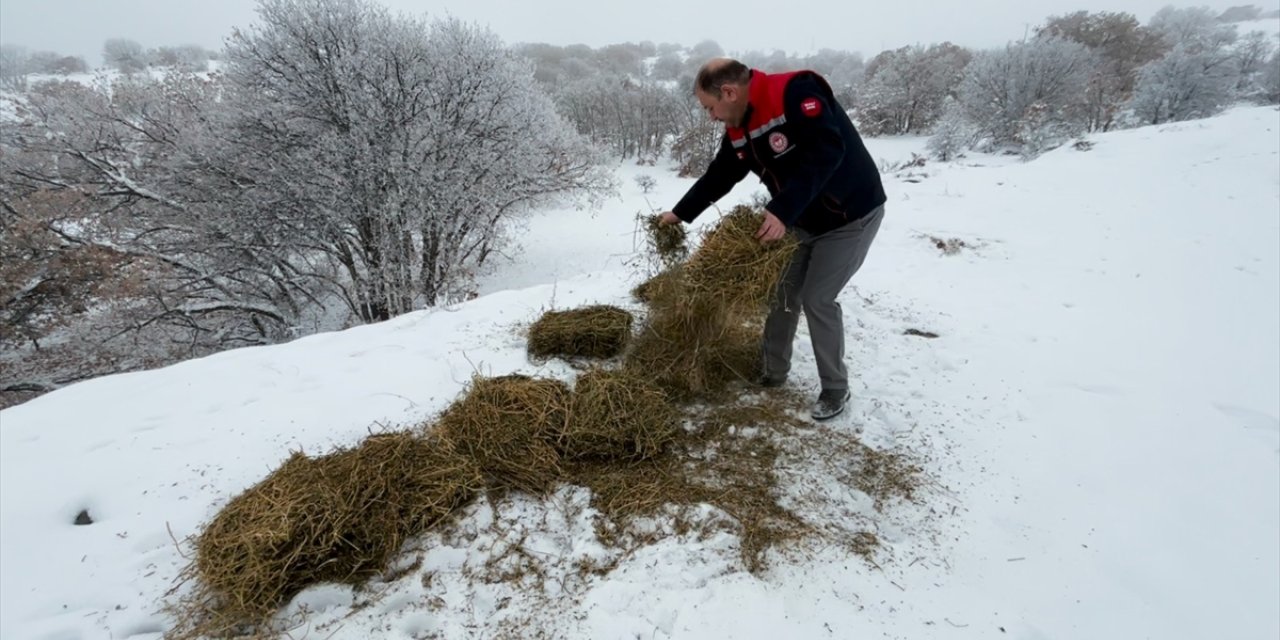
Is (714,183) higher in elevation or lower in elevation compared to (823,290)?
higher

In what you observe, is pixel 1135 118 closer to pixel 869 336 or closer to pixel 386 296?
pixel 869 336

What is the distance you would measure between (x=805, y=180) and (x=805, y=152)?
5.0 inches

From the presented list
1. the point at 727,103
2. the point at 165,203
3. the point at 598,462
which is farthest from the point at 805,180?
the point at 165,203

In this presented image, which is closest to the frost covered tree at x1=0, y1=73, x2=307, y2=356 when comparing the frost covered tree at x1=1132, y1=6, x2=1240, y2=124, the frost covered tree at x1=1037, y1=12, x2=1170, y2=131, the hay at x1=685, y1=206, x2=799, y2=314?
the hay at x1=685, y1=206, x2=799, y2=314

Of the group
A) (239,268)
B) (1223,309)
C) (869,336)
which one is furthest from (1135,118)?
(239,268)

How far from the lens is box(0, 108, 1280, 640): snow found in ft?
5.56

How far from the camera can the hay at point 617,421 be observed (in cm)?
232

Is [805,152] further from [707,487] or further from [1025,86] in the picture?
[1025,86]

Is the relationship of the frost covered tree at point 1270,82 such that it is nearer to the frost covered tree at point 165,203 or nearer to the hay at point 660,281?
the hay at point 660,281

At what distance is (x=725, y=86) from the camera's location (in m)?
2.14

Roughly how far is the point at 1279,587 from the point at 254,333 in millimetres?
12537

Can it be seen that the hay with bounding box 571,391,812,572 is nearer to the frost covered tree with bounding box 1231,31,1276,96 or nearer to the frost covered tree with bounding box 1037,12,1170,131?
the frost covered tree with bounding box 1231,31,1276,96

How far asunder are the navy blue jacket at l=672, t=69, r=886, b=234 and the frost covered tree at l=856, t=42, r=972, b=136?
91.7ft

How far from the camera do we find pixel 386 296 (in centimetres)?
873
